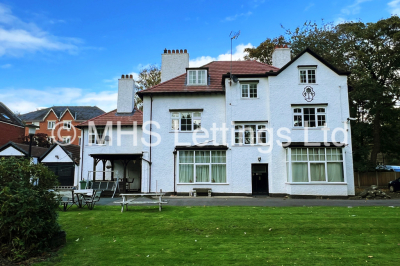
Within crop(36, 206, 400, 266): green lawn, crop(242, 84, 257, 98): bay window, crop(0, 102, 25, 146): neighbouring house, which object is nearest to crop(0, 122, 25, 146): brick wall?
crop(0, 102, 25, 146): neighbouring house

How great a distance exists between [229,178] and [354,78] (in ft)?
63.2

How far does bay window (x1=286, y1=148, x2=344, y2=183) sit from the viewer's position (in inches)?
794

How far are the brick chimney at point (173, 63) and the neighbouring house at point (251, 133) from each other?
2782 mm

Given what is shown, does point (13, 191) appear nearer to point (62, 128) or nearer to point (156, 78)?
point (156, 78)

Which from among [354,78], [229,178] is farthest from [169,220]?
[354,78]

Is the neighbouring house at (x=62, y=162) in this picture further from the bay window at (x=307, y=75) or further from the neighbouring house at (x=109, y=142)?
the bay window at (x=307, y=75)

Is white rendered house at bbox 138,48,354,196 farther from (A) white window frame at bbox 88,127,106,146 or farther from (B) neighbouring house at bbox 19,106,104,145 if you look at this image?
(B) neighbouring house at bbox 19,106,104,145

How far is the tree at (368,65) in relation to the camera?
28406 mm

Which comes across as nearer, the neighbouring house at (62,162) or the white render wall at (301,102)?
the white render wall at (301,102)

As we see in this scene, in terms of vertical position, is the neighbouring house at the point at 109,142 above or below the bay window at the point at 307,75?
below

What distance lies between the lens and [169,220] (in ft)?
33.5

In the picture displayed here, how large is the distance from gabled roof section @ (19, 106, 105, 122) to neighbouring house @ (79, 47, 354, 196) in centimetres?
3654

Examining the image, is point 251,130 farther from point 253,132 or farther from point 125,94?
point 125,94

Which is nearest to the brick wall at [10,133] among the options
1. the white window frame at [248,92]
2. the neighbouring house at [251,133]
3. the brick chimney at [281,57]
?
the neighbouring house at [251,133]
